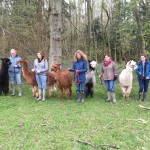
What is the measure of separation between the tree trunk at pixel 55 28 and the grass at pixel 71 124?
293 cm

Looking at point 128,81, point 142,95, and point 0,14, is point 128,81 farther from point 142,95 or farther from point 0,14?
point 0,14

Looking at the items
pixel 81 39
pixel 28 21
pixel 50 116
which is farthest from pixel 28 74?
pixel 81 39

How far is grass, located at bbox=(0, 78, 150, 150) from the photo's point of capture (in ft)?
20.6

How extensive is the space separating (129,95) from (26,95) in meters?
4.11

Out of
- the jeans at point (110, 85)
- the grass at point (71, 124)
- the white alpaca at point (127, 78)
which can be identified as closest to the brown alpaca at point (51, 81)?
the grass at point (71, 124)

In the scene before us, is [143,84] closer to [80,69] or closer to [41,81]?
[80,69]

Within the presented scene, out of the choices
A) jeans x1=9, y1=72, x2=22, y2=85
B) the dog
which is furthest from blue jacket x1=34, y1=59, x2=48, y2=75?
the dog

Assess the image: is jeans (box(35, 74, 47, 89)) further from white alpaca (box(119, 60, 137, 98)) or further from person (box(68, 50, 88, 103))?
white alpaca (box(119, 60, 137, 98))

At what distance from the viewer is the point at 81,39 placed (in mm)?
22312

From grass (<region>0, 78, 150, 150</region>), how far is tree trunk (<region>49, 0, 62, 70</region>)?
2933mm

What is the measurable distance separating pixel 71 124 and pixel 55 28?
19.6 feet

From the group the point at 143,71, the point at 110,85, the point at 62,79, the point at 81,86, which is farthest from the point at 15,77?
the point at 143,71

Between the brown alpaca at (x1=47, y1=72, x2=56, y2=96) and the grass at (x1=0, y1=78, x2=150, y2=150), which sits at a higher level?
the brown alpaca at (x1=47, y1=72, x2=56, y2=96)

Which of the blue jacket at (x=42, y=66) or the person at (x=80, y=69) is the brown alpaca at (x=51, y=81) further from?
the person at (x=80, y=69)
